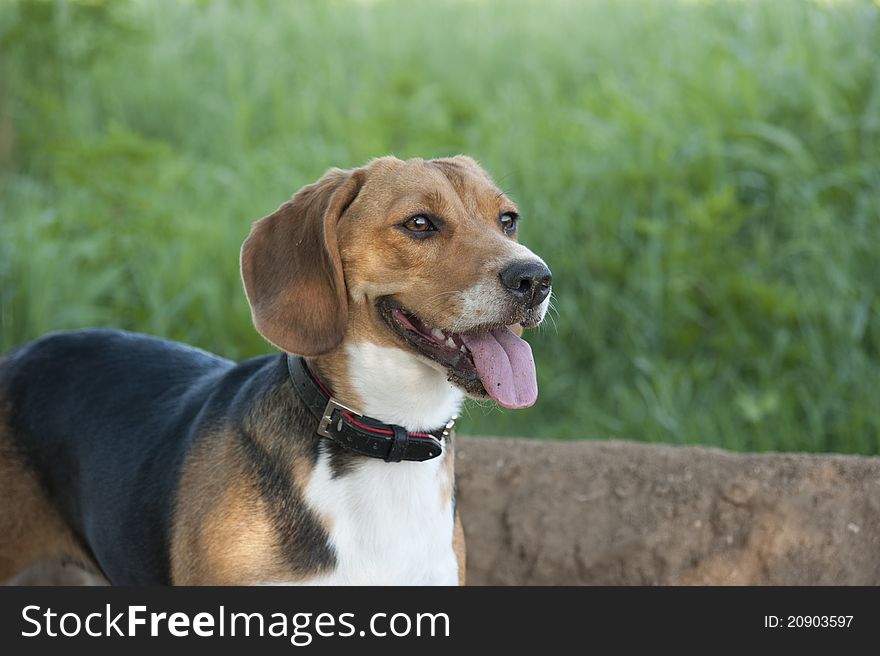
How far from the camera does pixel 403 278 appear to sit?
3.27 m

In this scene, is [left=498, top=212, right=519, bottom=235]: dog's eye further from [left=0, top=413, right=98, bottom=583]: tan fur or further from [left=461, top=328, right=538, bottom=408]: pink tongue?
[left=0, top=413, right=98, bottom=583]: tan fur

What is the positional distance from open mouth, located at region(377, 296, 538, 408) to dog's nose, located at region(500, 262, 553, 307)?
13 cm

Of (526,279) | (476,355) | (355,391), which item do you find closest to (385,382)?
(355,391)

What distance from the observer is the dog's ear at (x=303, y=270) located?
324cm

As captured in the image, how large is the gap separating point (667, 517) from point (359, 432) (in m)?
2.08

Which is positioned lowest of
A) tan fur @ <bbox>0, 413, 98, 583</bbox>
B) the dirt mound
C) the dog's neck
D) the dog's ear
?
the dirt mound

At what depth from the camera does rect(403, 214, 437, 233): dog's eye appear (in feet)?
11.0

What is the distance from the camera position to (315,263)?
10.9ft

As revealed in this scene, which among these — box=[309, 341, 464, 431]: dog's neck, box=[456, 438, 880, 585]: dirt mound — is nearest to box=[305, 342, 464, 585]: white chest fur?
box=[309, 341, 464, 431]: dog's neck

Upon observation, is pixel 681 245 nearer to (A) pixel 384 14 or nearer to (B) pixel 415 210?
(B) pixel 415 210

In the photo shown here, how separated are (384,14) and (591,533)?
27.8 feet

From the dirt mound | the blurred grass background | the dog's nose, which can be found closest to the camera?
the dog's nose

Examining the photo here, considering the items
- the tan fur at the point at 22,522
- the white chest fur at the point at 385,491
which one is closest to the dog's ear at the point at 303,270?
the white chest fur at the point at 385,491

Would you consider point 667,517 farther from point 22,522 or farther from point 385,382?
point 22,522
